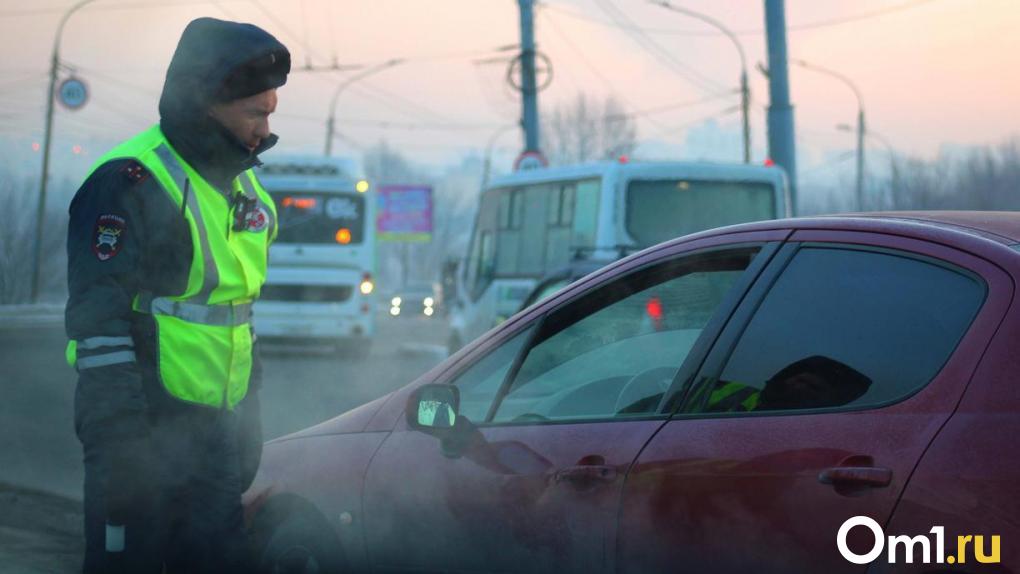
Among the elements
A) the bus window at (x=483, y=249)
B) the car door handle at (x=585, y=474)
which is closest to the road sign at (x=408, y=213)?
the bus window at (x=483, y=249)

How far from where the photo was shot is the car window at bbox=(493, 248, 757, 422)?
351cm

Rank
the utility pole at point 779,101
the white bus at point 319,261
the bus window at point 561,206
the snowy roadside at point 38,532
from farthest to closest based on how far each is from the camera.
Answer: the white bus at point 319,261 → the bus window at point 561,206 → the utility pole at point 779,101 → the snowy roadside at point 38,532

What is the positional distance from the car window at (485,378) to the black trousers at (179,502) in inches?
26.0

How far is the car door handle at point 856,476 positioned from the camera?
2.61 m

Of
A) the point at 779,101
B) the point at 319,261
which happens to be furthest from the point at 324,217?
the point at 779,101

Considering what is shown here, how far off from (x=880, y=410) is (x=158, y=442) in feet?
6.20

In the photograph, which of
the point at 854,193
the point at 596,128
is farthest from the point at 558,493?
the point at 596,128

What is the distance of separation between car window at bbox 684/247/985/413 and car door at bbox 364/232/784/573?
0.14m

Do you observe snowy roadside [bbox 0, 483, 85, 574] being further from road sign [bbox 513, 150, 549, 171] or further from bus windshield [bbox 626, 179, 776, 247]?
road sign [bbox 513, 150, 549, 171]

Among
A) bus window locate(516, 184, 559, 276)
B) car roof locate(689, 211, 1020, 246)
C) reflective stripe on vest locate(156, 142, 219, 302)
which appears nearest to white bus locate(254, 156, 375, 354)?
bus window locate(516, 184, 559, 276)

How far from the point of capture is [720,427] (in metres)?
3.07

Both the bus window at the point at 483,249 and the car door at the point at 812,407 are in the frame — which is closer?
the car door at the point at 812,407

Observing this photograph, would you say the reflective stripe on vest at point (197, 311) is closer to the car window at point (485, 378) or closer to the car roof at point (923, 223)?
the car window at point (485, 378)

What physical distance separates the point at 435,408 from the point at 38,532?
386cm
